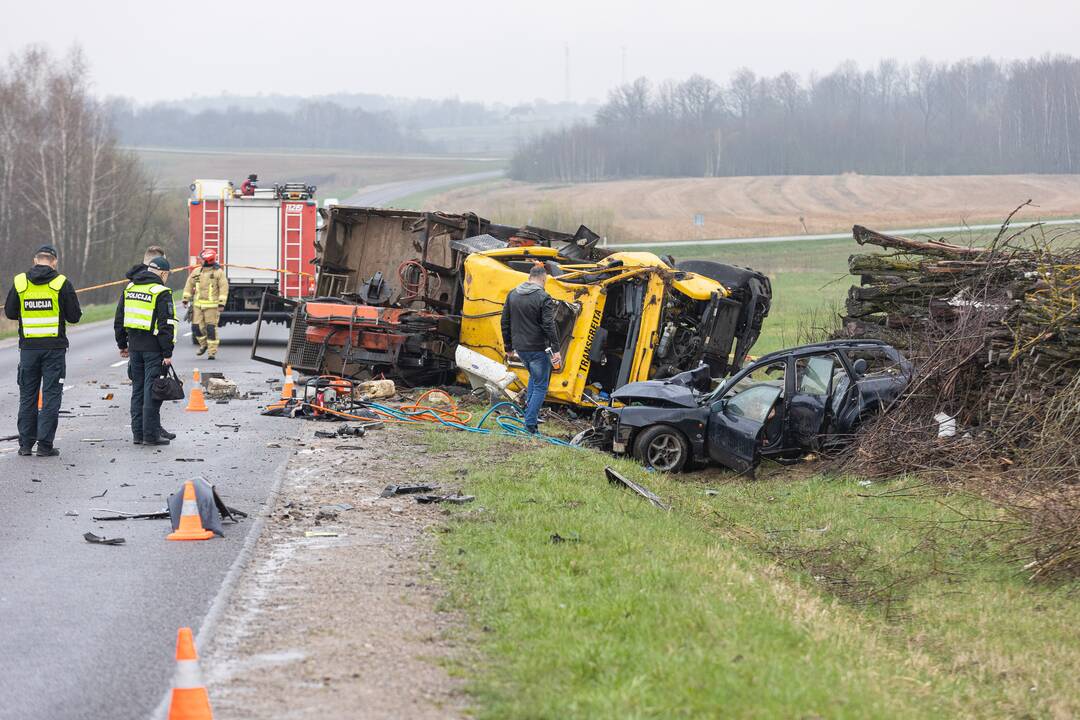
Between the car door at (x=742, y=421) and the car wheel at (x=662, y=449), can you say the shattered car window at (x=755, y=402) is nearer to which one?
the car door at (x=742, y=421)

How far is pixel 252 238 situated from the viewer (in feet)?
83.5

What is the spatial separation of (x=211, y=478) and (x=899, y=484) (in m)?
6.08

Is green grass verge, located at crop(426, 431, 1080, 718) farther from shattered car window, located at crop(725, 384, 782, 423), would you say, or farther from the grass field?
the grass field

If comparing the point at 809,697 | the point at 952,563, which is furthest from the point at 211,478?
the point at 809,697

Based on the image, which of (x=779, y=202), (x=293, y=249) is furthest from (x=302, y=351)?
(x=779, y=202)

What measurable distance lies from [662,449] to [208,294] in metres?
11.1

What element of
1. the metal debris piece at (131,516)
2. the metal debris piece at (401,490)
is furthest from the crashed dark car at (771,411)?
the metal debris piece at (131,516)

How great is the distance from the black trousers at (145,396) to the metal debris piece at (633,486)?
181 inches

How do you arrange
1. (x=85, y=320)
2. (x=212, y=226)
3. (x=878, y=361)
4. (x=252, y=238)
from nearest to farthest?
1. (x=878, y=361)
2. (x=212, y=226)
3. (x=252, y=238)
4. (x=85, y=320)

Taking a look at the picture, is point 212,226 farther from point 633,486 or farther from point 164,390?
point 633,486

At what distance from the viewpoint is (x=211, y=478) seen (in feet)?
35.0

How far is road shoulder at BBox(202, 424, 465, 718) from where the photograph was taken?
522 centimetres

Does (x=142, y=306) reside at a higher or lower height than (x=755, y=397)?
higher

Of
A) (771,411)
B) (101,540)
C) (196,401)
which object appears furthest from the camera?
(196,401)
